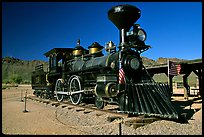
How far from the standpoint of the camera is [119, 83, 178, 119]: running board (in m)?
6.99

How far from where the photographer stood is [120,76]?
8.44m

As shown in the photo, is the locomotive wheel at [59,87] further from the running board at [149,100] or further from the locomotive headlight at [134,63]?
the running board at [149,100]

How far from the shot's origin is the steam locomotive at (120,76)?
7408 mm

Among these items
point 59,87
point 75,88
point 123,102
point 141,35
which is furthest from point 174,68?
point 59,87

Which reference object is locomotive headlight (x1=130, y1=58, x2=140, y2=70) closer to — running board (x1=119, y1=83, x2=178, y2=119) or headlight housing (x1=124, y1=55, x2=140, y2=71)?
headlight housing (x1=124, y1=55, x2=140, y2=71)

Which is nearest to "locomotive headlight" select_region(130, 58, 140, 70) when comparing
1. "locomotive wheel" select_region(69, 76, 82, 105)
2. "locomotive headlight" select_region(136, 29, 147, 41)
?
"locomotive headlight" select_region(136, 29, 147, 41)

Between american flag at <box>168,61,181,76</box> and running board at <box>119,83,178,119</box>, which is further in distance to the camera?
american flag at <box>168,61,181,76</box>

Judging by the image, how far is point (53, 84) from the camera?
1554 centimetres

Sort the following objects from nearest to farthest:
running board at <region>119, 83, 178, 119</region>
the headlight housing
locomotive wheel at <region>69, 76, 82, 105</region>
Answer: running board at <region>119, 83, 178, 119</region> < the headlight housing < locomotive wheel at <region>69, 76, 82, 105</region>

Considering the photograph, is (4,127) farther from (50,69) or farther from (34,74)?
(34,74)

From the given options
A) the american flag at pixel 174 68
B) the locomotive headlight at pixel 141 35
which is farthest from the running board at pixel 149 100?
the american flag at pixel 174 68

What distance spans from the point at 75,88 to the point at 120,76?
412cm

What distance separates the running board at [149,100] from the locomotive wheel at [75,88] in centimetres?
418

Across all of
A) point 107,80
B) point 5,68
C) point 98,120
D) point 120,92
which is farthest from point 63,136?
point 5,68
